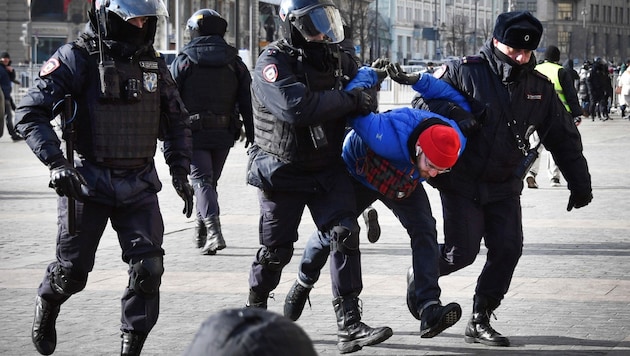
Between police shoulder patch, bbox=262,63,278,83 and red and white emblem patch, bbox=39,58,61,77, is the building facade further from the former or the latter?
red and white emblem patch, bbox=39,58,61,77

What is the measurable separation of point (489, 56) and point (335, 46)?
0.78m

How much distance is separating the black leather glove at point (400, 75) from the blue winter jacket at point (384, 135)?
8 cm

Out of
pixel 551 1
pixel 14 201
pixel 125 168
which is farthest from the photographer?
pixel 551 1

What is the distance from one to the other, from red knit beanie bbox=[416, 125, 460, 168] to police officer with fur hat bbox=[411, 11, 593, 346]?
367 millimetres

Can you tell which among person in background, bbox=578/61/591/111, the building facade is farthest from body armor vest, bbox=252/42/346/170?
the building facade

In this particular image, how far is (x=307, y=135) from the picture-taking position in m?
6.22

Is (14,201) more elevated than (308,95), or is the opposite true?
(308,95)

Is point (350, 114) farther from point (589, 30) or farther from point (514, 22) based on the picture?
point (589, 30)

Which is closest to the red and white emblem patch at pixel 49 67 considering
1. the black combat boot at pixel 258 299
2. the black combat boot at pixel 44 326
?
the black combat boot at pixel 44 326

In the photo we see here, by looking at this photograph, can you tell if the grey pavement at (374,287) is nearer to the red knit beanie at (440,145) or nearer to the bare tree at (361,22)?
the red knit beanie at (440,145)

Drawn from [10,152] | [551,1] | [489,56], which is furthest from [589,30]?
[489,56]

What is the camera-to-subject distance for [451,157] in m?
6.00

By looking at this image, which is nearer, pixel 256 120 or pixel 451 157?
pixel 451 157

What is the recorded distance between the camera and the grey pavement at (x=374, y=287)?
259 inches
